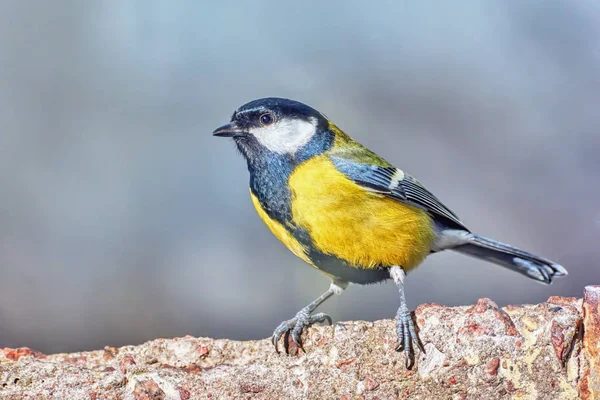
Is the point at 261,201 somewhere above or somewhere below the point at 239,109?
below

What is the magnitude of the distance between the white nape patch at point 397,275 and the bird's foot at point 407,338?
401 millimetres

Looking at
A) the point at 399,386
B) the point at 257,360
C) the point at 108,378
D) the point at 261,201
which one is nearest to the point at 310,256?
the point at 261,201

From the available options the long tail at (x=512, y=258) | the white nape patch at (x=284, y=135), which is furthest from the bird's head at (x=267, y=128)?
the long tail at (x=512, y=258)

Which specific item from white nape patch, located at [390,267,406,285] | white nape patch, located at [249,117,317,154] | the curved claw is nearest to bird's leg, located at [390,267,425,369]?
white nape patch, located at [390,267,406,285]

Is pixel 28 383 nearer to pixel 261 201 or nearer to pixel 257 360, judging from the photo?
pixel 257 360

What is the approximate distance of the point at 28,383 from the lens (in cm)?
188

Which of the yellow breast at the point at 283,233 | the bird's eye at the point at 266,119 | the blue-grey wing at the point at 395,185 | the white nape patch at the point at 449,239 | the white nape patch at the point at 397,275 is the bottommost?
the white nape patch at the point at 397,275

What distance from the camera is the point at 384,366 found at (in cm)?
189

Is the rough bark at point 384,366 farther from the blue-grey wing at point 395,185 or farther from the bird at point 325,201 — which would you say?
the blue-grey wing at point 395,185

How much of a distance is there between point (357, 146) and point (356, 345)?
39.3 inches

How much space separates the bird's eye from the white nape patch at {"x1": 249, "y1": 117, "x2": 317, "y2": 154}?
16mm

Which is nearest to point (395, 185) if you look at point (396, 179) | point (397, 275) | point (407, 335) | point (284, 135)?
point (396, 179)

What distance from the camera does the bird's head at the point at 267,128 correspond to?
2.35 metres

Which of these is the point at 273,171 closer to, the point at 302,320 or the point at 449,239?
the point at 302,320
